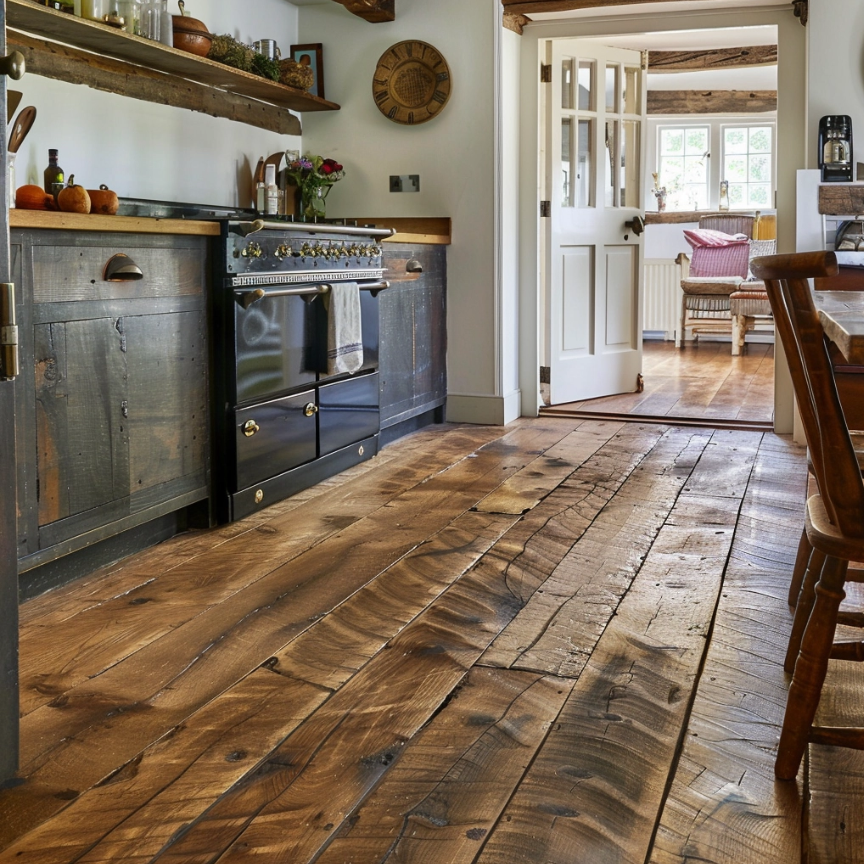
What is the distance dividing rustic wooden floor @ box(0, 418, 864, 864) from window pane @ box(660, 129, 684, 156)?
24.4 feet

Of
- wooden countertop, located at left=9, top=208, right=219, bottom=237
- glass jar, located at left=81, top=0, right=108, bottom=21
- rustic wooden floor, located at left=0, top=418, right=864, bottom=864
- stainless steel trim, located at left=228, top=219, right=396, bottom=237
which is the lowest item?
rustic wooden floor, located at left=0, top=418, right=864, bottom=864

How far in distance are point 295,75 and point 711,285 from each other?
5.14m

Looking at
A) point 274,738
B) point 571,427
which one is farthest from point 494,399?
point 274,738

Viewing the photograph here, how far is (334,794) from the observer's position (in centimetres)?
164

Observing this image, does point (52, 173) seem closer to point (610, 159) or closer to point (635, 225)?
point (610, 159)

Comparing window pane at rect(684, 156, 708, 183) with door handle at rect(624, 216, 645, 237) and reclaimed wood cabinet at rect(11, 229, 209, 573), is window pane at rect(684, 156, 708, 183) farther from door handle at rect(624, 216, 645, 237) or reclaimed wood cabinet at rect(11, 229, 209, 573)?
reclaimed wood cabinet at rect(11, 229, 209, 573)

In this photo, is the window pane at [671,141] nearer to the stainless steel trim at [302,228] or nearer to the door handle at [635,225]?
the door handle at [635,225]

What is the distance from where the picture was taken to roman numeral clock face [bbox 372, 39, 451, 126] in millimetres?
5164

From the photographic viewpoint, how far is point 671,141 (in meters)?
10.2

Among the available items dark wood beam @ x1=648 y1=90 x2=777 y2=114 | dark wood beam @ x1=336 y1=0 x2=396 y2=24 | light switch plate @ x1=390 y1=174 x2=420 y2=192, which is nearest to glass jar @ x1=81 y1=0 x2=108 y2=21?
dark wood beam @ x1=336 y1=0 x2=396 y2=24

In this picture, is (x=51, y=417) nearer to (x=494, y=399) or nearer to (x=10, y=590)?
(x=10, y=590)

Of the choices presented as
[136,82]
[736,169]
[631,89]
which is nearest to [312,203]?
[136,82]

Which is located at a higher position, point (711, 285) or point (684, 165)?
point (684, 165)

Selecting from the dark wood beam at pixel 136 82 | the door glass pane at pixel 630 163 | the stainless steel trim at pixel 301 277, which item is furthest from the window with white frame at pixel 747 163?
the stainless steel trim at pixel 301 277
